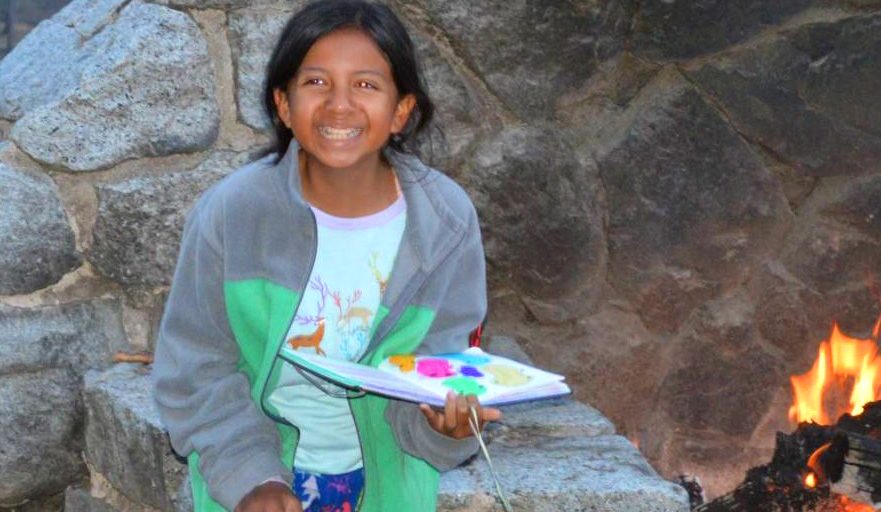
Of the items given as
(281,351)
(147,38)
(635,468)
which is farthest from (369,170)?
(147,38)

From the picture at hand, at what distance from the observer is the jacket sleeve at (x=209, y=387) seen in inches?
77.3

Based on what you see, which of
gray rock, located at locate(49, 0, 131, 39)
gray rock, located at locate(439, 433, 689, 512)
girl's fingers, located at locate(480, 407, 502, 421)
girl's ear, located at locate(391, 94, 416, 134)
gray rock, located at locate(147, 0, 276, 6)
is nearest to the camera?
girl's fingers, located at locate(480, 407, 502, 421)

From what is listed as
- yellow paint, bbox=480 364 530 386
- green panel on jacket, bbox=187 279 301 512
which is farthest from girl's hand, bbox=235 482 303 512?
yellow paint, bbox=480 364 530 386

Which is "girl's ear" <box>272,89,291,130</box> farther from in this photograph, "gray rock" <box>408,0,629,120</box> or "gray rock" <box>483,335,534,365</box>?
"gray rock" <box>483,335,534,365</box>

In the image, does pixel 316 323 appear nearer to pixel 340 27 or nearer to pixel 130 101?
pixel 340 27

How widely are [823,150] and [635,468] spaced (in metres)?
1.14

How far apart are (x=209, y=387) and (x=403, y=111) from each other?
0.52 meters

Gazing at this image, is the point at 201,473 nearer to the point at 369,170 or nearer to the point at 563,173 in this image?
the point at 369,170

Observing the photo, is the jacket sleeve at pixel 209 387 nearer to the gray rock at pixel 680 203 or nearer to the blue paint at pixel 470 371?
the blue paint at pixel 470 371

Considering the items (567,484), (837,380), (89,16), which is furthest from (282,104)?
(837,380)

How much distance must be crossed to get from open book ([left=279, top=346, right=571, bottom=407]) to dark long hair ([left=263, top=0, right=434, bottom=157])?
1.35 feet

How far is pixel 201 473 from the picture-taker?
2.00 metres

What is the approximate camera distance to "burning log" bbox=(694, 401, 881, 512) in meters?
3.31

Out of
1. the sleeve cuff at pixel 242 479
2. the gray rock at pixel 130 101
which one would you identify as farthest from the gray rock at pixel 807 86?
the sleeve cuff at pixel 242 479
